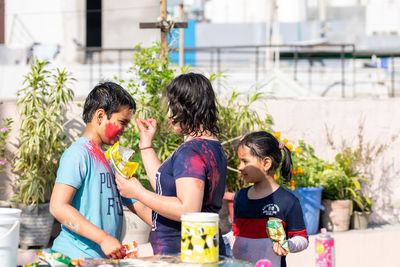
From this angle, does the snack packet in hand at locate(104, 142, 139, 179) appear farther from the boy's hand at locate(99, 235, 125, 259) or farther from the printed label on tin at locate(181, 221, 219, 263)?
the printed label on tin at locate(181, 221, 219, 263)

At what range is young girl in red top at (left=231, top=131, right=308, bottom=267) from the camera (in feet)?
8.66

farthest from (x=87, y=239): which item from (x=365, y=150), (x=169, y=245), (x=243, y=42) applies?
(x=243, y=42)

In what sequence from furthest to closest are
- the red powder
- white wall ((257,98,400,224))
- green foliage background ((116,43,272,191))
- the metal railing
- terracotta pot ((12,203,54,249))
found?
the metal railing, white wall ((257,98,400,224)), green foliage background ((116,43,272,191)), terracotta pot ((12,203,54,249)), the red powder

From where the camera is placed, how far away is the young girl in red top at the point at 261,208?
264 cm

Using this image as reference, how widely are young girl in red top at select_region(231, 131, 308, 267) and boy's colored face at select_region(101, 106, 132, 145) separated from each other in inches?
31.8

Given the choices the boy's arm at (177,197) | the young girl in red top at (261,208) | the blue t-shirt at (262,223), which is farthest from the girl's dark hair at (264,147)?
the boy's arm at (177,197)

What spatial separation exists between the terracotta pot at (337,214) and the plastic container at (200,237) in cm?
417

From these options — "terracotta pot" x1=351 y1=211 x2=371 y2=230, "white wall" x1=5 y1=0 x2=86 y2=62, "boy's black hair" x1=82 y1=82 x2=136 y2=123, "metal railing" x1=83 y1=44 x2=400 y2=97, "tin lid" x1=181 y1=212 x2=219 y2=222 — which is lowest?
"terracotta pot" x1=351 y1=211 x2=371 y2=230

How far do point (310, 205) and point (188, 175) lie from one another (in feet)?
12.2

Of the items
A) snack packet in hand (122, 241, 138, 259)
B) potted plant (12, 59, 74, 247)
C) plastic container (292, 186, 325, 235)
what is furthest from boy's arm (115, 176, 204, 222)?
plastic container (292, 186, 325, 235)

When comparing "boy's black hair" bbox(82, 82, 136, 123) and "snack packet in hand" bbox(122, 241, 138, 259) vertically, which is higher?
"boy's black hair" bbox(82, 82, 136, 123)

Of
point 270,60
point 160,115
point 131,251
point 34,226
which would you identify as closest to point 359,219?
point 160,115

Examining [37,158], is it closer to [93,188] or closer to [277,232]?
[93,188]

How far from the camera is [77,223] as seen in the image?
1986 mm
